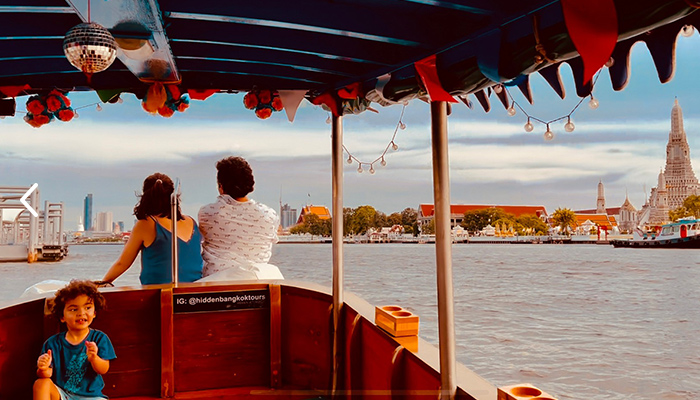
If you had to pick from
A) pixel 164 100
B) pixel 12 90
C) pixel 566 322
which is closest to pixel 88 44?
pixel 164 100

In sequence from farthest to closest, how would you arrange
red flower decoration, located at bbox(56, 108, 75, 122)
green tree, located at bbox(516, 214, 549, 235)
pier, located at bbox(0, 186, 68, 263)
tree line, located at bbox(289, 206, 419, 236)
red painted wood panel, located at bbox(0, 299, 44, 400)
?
1. green tree, located at bbox(516, 214, 549, 235)
2. tree line, located at bbox(289, 206, 419, 236)
3. pier, located at bbox(0, 186, 68, 263)
4. red flower decoration, located at bbox(56, 108, 75, 122)
5. red painted wood panel, located at bbox(0, 299, 44, 400)

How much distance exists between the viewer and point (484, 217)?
69.1 metres

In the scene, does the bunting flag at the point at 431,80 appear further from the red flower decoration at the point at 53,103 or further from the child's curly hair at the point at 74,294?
the red flower decoration at the point at 53,103

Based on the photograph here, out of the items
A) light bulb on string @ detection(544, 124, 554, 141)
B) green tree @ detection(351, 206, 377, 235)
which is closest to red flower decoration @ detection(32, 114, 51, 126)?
light bulb on string @ detection(544, 124, 554, 141)

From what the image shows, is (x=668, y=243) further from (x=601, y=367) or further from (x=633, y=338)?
(x=601, y=367)

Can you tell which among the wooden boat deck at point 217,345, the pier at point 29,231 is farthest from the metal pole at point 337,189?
the pier at point 29,231

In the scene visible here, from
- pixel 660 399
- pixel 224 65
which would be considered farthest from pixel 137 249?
pixel 660 399

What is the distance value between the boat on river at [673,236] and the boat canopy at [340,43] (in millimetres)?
56609

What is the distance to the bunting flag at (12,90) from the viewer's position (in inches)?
106

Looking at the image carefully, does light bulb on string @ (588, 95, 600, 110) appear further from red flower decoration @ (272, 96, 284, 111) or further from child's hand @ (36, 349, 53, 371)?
child's hand @ (36, 349, 53, 371)

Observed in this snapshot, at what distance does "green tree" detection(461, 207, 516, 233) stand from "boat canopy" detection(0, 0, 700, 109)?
6798 centimetres

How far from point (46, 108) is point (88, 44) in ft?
4.48

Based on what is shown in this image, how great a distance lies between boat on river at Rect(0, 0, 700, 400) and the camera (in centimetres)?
136

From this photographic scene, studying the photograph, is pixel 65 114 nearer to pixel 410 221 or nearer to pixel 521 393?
pixel 521 393
